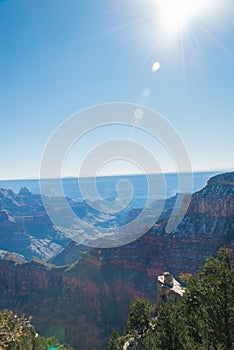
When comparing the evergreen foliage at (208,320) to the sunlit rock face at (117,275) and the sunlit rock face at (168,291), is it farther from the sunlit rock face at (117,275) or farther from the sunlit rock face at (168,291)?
the sunlit rock face at (117,275)

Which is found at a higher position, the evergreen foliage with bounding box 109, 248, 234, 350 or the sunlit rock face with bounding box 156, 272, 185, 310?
the evergreen foliage with bounding box 109, 248, 234, 350

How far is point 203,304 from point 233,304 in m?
1.77

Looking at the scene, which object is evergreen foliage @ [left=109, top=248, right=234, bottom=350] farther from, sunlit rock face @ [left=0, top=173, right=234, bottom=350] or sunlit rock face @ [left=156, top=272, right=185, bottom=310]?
sunlit rock face @ [left=0, top=173, right=234, bottom=350]

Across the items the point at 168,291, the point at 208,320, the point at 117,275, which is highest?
the point at 208,320

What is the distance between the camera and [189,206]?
6894cm

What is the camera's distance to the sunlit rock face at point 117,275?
195 ft

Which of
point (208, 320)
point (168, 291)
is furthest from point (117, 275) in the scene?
point (208, 320)

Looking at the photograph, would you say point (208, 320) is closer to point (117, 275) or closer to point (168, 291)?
point (168, 291)

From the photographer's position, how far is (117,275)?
66.1 metres

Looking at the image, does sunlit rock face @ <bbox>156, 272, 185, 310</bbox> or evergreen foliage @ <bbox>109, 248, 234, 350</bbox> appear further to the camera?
sunlit rock face @ <bbox>156, 272, 185, 310</bbox>

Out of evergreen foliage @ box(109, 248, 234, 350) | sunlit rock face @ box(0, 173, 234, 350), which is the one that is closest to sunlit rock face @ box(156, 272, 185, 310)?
evergreen foliage @ box(109, 248, 234, 350)

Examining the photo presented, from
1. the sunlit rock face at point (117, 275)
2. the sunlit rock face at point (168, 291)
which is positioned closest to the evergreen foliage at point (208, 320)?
the sunlit rock face at point (168, 291)

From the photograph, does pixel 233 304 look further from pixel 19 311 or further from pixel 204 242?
pixel 19 311

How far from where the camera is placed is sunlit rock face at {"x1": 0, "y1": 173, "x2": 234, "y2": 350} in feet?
195
